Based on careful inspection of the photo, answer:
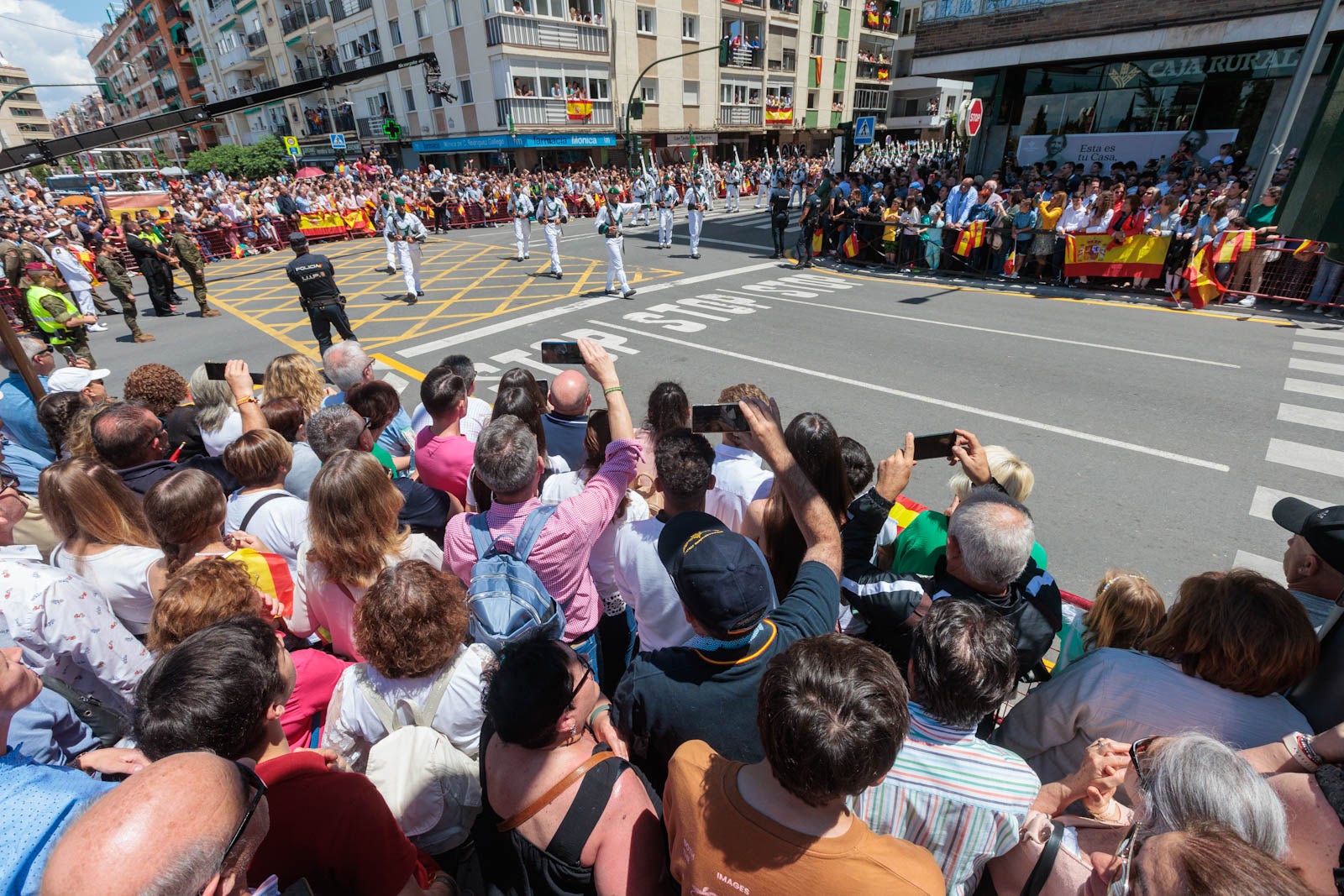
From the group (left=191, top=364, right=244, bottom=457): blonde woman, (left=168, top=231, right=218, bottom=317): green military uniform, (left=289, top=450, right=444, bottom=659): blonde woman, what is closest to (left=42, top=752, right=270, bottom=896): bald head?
(left=289, top=450, right=444, bottom=659): blonde woman

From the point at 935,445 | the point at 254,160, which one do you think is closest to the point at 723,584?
the point at 935,445

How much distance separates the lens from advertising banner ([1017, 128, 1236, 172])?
17234 millimetres

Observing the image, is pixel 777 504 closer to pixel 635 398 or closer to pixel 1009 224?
pixel 635 398

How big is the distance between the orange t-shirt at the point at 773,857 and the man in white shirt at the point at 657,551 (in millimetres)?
1125

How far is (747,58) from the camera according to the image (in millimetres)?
40625

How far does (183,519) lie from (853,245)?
15551 mm

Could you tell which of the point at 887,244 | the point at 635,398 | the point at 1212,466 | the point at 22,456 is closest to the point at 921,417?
the point at 1212,466

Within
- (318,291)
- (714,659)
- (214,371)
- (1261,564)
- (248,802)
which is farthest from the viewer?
(318,291)

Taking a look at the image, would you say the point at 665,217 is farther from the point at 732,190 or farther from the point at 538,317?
the point at 732,190

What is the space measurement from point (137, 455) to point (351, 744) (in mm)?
2714

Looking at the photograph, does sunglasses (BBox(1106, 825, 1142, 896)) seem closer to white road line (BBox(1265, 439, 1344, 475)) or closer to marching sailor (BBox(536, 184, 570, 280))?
white road line (BBox(1265, 439, 1344, 475))

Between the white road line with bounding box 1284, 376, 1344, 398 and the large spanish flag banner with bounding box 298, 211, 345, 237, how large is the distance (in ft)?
84.1

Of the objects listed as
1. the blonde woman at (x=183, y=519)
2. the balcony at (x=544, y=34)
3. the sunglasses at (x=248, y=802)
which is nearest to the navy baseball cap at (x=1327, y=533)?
the sunglasses at (x=248, y=802)

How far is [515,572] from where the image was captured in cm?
245
